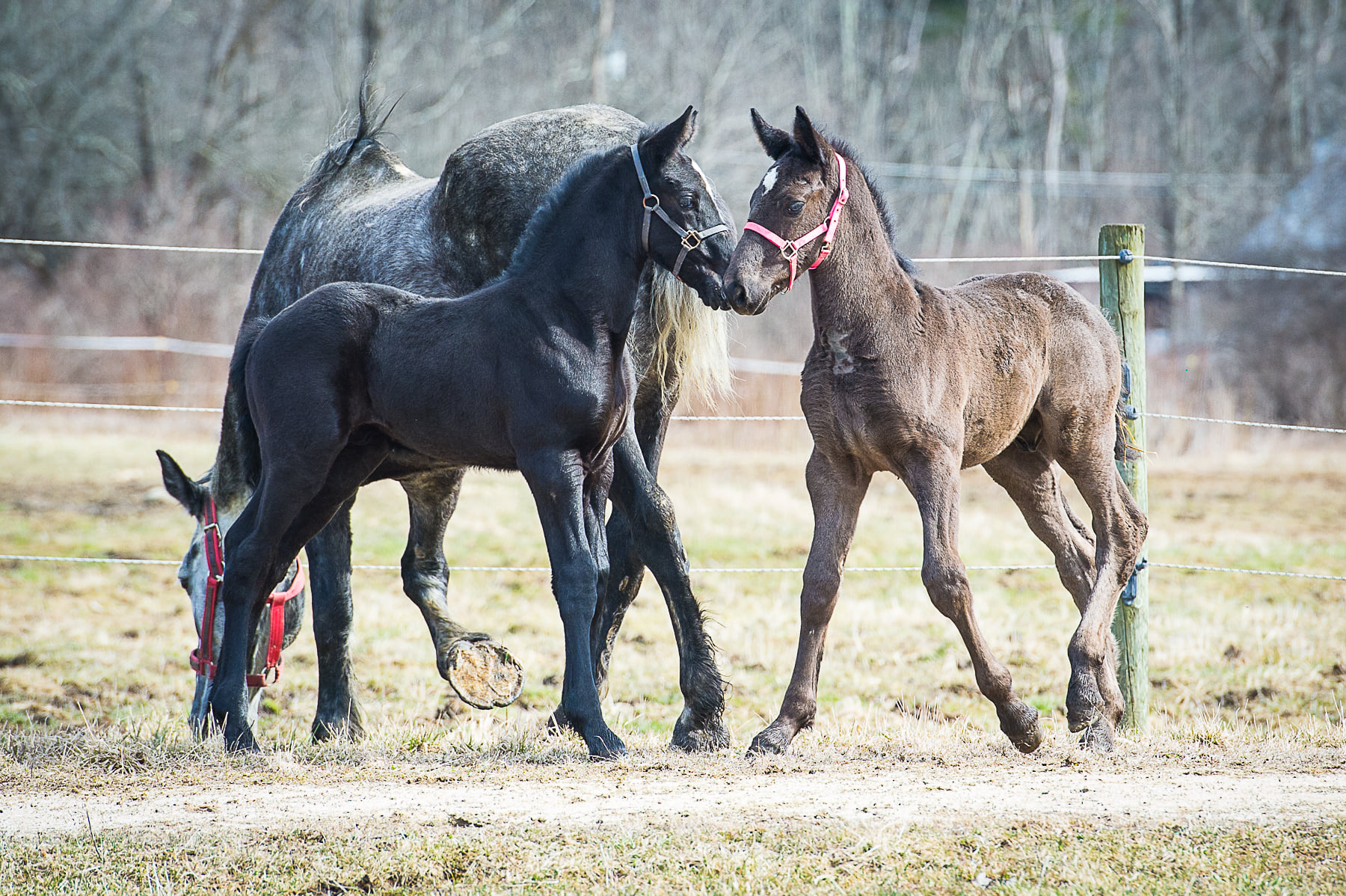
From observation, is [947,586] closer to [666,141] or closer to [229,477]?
[666,141]

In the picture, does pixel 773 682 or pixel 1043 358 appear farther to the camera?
pixel 773 682

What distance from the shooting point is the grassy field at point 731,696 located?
11.8ft

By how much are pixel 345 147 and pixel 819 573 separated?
148 inches

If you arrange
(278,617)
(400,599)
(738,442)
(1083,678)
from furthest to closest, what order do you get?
(738,442), (400,599), (278,617), (1083,678)

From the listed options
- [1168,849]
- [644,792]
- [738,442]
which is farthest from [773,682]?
[738,442]

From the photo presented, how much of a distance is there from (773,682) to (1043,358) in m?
3.29

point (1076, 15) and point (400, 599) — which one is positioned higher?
point (1076, 15)

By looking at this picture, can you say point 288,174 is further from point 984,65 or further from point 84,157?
point 984,65

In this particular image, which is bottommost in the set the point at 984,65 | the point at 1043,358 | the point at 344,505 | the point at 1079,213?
the point at 344,505

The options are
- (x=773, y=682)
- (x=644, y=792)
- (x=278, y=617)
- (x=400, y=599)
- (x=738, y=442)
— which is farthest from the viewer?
(x=738, y=442)

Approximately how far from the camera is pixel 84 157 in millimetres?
27359

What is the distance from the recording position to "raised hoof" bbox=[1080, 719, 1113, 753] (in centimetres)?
500

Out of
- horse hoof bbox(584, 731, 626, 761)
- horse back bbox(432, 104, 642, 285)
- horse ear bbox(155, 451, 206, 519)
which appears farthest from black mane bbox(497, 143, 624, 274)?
horse ear bbox(155, 451, 206, 519)

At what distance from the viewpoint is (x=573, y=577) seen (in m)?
4.64
